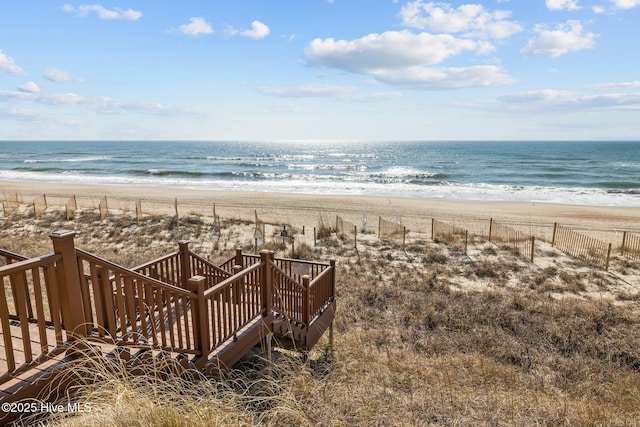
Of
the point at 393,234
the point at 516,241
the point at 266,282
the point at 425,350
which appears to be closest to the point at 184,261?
the point at 266,282

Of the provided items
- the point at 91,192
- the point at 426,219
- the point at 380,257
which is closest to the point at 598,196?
the point at 426,219

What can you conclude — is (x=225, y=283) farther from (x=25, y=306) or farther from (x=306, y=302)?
(x=306, y=302)

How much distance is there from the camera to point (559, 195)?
36.3m

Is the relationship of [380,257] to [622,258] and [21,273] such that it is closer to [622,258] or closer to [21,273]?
[622,258]

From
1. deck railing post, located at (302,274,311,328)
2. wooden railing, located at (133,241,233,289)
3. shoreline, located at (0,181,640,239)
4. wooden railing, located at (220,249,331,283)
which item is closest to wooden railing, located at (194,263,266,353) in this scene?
deck railing post, located at (302,274,311,328)

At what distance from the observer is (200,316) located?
14.8ft

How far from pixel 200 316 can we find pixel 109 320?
942 millimetres

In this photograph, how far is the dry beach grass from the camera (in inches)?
153

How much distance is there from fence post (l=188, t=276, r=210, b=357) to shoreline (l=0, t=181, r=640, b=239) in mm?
17177

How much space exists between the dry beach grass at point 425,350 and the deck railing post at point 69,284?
1.70ft

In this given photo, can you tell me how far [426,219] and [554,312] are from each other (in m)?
14.9

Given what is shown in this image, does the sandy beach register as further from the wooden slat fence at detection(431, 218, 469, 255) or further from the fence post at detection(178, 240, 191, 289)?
the fence post at detection(178, 240, 191, 289)

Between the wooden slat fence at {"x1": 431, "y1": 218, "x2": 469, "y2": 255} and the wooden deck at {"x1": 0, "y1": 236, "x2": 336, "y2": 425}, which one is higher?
the wooden deck at {"x1": 0, "y1": 236, "x2": 336, "y2": 425}

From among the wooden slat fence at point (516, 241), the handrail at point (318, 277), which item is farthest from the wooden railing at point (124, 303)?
the wooden slat fence at point (516, 241)
